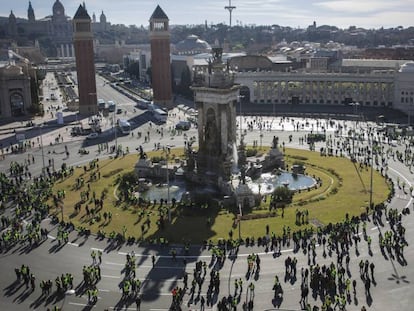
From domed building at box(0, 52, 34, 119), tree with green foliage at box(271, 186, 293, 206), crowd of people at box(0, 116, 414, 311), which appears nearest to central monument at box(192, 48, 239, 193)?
tree with green foliage at box(271, 186, 293, 206)

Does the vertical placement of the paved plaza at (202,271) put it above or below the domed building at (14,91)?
below

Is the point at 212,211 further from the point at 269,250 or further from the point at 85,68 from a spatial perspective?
the point at 85,68

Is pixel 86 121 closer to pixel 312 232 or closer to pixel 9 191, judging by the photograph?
pixel 9 191

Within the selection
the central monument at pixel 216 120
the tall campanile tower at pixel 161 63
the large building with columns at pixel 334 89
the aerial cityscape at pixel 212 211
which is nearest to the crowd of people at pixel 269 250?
the aerial cityscape at pixel 212 211

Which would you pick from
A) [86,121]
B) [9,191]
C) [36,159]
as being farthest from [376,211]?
[86,121]

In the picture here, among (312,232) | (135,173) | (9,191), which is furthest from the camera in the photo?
(135,173)

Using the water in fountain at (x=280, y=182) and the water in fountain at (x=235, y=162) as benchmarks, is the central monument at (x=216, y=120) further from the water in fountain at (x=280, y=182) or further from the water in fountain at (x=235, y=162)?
the water in fountain at (x=280, y=182)
